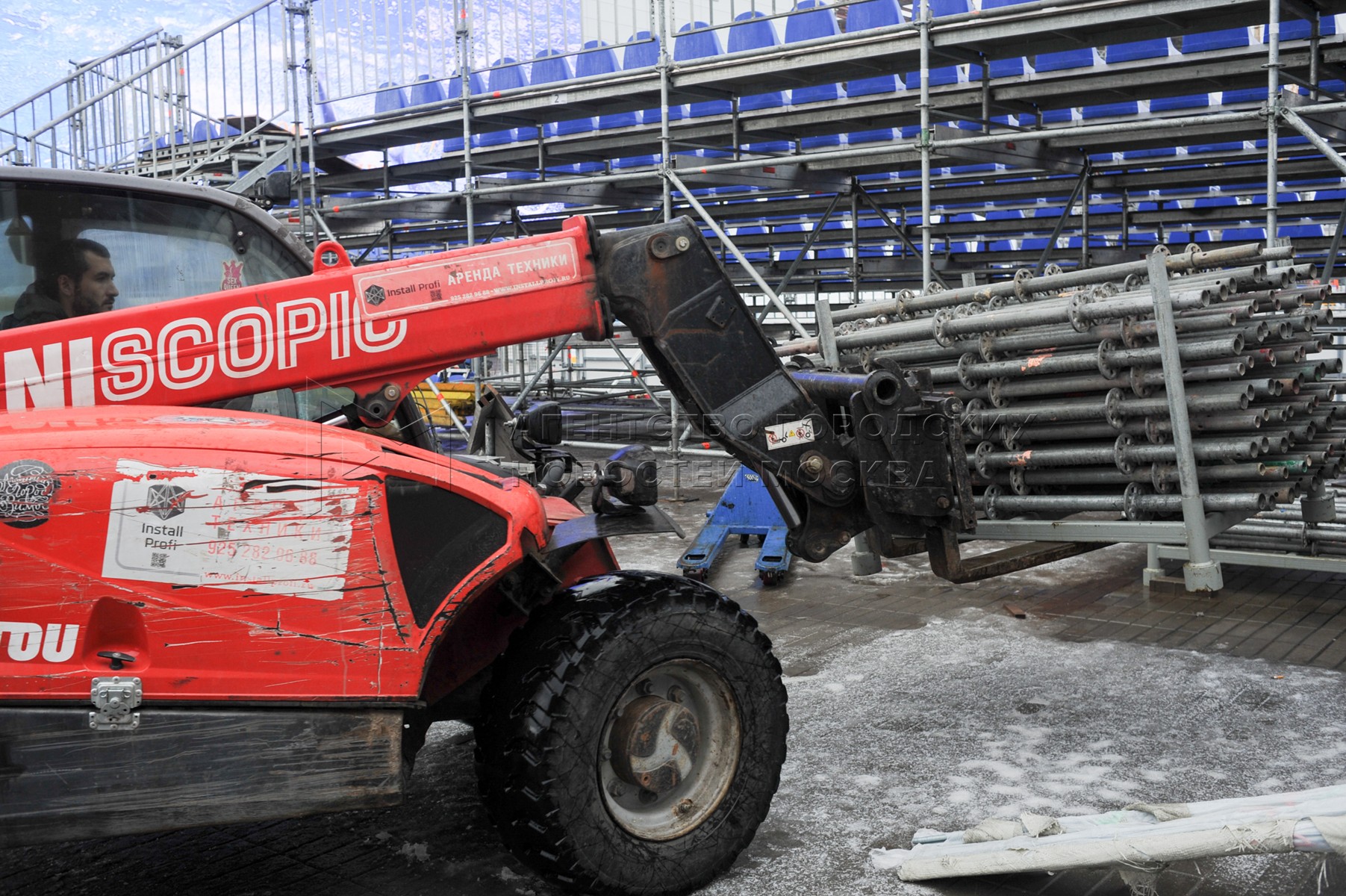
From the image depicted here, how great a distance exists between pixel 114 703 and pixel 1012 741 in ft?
11.5

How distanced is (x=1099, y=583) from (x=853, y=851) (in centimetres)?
460

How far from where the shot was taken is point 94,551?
2.86m

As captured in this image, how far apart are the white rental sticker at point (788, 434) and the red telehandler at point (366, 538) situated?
1 centimetres

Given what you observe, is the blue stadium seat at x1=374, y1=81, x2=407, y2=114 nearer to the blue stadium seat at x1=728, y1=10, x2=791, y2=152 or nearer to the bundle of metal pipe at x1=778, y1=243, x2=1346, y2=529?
the blue stadium seat at x1=728, y1=10, x2=791, y2=152

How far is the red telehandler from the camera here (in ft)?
9.52

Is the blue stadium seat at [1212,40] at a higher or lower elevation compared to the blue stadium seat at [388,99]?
lower

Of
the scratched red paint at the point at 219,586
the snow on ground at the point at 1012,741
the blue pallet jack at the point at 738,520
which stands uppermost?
the scratched red paint at the point at 219,586

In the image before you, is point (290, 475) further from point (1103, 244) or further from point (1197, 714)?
point (1103, 244)

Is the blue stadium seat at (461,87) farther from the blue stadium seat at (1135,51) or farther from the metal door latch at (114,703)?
the metal door latch at (114,703)

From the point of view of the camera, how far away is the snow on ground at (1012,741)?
4059mm

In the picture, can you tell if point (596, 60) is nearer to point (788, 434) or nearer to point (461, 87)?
point (461, 87)

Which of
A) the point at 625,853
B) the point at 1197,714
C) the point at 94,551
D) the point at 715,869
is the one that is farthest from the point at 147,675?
the point at 1197,714

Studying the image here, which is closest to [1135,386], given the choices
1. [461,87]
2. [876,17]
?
[876,17]

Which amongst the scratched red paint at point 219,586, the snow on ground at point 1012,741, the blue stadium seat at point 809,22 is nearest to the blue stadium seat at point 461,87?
the blue stadium seat at point 809,22
